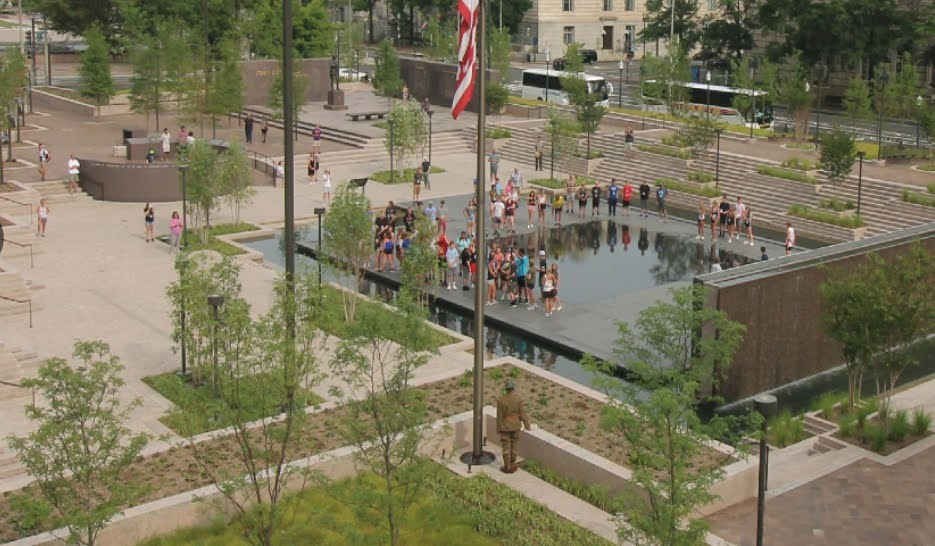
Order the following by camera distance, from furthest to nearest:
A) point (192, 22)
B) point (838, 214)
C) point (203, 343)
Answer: point (192, 22) → point (838, 214) → point (203, 343)

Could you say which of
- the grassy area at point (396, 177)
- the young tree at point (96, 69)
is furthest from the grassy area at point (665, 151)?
the young tree at point (96, 69)

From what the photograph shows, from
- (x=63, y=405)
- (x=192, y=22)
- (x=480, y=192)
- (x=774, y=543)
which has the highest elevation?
(x=192, y=22)

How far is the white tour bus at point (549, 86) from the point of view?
225 ft

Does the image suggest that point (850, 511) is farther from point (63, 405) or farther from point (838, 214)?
point (838, 214)

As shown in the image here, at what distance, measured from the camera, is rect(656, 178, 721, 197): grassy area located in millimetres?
47438

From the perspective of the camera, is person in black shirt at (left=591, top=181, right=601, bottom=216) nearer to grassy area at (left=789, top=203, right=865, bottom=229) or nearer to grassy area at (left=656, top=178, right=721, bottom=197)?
grassy area at (left=656, top=178, right=721, bottom=197)

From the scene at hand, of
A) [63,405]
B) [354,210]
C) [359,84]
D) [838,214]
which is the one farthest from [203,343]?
[359,84]

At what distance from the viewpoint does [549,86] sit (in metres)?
71.4

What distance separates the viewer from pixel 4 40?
109 meters

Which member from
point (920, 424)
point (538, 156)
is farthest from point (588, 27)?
point (920, 424)

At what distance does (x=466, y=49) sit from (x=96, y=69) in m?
46.9

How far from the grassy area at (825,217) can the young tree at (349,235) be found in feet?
57.7

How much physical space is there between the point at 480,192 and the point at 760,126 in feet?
138

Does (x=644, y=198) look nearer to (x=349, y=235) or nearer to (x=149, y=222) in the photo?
(x=349, y=235)
